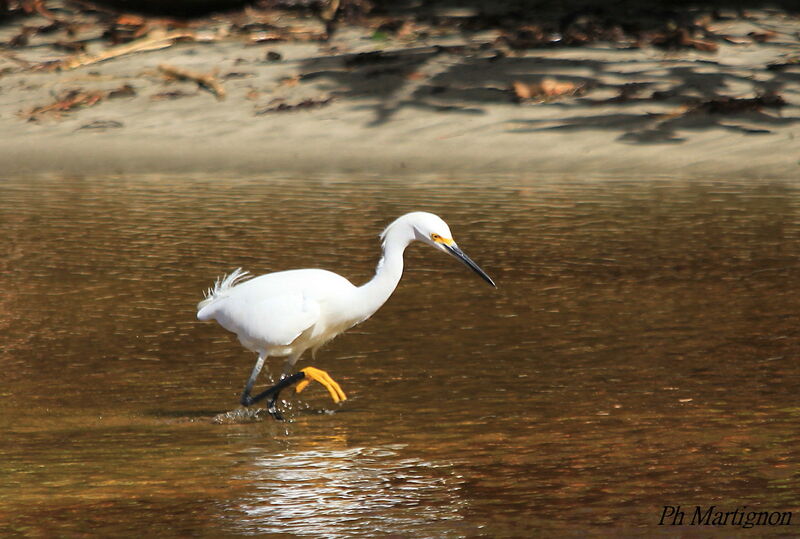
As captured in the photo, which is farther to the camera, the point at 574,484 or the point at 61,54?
the point at 61,54

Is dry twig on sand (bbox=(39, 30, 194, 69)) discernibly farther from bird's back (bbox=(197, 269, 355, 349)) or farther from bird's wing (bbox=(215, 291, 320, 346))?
bird's wing (bbox=(215, 291, 320, 346))

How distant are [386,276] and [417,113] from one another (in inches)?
420

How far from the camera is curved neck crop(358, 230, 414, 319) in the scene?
6.21 m

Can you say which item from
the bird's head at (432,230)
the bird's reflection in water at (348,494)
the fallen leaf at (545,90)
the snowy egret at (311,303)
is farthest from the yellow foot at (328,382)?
the fallen leaf at (545,90)

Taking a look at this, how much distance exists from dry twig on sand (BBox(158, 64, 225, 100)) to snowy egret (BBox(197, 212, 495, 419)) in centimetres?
1185

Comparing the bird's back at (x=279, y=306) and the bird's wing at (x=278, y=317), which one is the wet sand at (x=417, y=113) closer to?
Result: the bird's back at (x=279, y=306)

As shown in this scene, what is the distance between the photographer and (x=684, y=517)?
4.61 metres

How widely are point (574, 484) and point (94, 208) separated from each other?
8.13m

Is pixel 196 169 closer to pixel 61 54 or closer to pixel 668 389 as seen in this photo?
pixel 61 54

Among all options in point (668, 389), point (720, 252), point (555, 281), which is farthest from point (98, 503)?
point (720, 252)

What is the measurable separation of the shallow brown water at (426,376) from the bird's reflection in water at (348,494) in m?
0.01

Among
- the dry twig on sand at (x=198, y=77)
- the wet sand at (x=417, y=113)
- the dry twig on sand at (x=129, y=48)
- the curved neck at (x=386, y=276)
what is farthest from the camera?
the dry twig on sand at (x=129, y=48)

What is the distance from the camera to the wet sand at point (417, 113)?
49.2 feet

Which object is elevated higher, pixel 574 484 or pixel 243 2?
pixel 243 2
